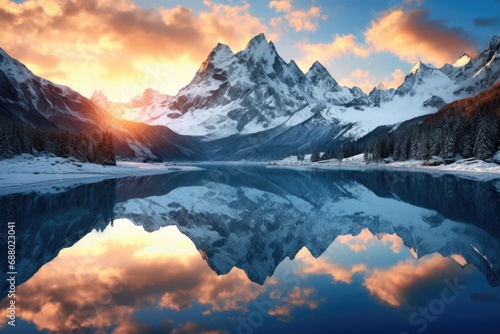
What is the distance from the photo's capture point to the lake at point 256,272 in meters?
10.1

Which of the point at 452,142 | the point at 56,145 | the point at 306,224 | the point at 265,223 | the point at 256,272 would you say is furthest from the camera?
the point at 56,145

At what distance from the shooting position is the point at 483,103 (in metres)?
154

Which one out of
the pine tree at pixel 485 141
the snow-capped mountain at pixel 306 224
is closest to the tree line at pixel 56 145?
the snow-capped mountain at pixel 306 224

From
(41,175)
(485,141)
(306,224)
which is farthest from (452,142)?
(41,175)

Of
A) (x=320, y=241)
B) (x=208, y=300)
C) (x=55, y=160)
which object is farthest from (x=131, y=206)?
(x=55, y=160)

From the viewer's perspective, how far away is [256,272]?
48.3 ft

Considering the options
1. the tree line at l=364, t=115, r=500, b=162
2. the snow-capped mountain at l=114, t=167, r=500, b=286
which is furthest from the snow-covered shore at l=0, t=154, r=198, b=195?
the tree line at l=364, t=115, r=500, b=162

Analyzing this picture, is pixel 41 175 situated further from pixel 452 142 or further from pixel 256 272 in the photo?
pixel 452 142

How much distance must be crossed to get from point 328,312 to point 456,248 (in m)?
11.0

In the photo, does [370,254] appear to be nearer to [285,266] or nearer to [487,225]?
[285,266]

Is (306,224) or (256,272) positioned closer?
(256,272)

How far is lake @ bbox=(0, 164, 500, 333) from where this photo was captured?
398 inches

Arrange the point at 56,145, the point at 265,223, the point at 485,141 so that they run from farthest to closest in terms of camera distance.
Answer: the point at 56,145
the point at 485,141
the point at 265,223

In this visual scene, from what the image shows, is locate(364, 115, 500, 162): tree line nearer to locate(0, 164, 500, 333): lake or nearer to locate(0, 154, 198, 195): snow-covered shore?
locate(0, 164, 500, 333): lake
